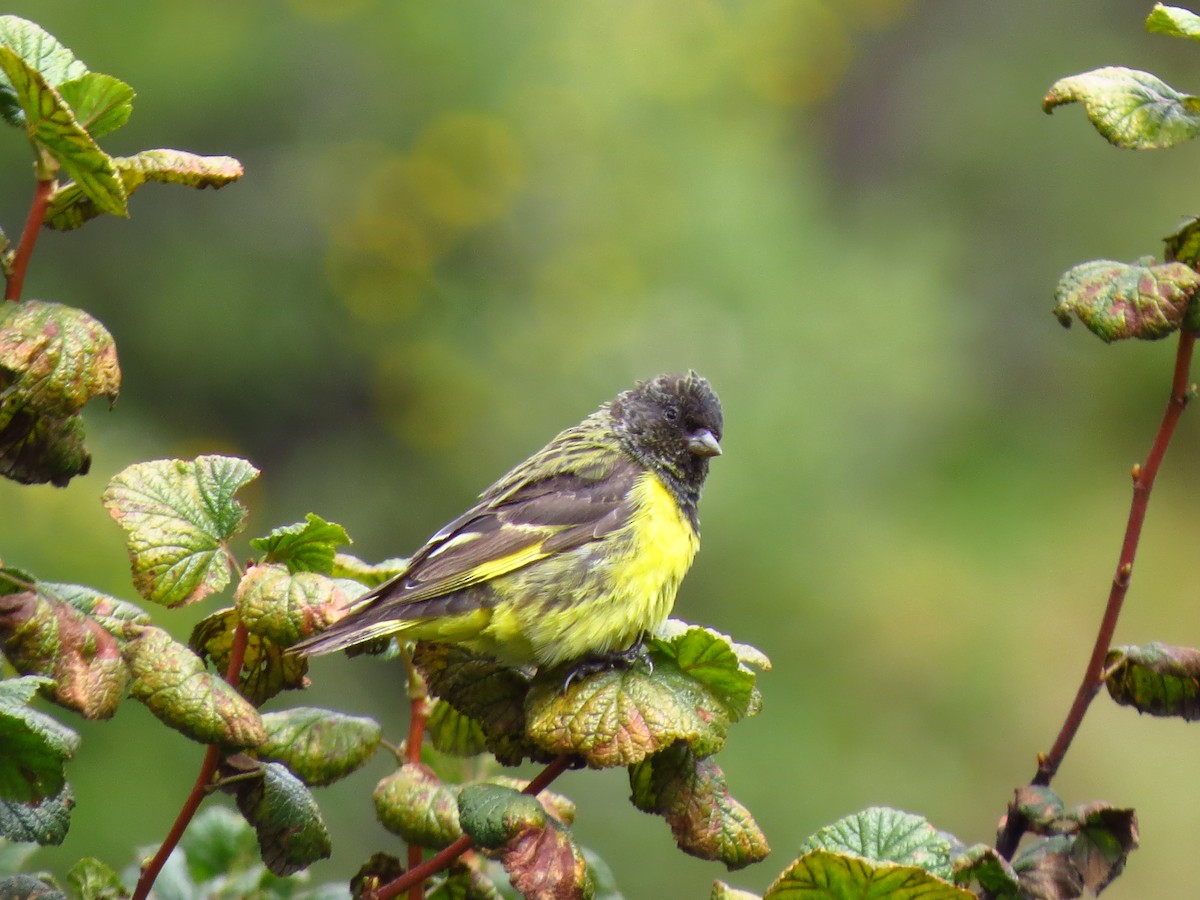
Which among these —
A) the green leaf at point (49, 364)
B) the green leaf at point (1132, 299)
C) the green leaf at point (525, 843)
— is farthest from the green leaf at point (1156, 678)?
the green leaf at point (49, 364)

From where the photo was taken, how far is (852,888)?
1680 mm

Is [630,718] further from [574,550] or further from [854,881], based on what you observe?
[574,550]

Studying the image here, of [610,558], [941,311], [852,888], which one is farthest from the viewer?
[941,311]

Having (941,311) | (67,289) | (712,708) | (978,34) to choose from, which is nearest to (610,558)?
(712,708)

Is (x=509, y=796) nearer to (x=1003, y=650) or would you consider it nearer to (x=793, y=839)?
(x=793, y=839)

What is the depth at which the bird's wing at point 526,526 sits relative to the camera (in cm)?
306

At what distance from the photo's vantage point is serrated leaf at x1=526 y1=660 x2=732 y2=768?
6.30 ft

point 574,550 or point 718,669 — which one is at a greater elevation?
point 574,550

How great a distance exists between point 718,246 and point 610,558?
470 centimetres

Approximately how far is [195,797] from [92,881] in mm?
346

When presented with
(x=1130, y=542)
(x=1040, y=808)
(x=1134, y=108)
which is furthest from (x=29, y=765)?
(x=1134, y=108)

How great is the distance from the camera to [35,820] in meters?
1.90

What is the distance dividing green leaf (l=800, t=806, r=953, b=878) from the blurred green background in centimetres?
429

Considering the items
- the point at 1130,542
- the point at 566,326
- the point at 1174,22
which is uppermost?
the point at 566,326
